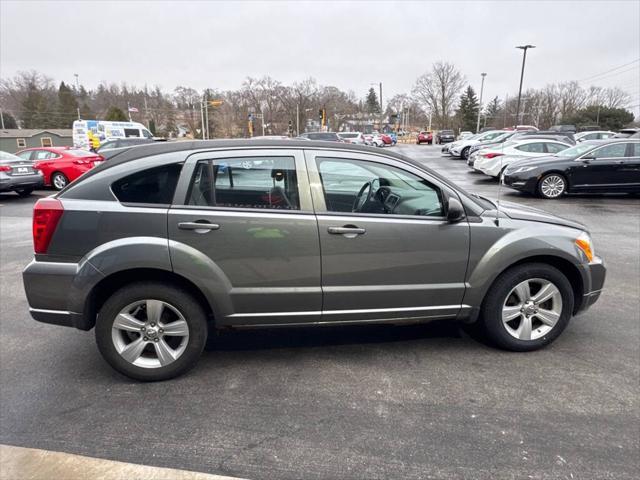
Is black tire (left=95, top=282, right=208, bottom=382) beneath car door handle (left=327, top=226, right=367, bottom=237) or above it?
beneath

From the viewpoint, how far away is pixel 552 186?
466 inches

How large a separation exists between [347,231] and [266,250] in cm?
61

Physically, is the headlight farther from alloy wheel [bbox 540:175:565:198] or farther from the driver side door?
alloy wheel [bbox 540:175:565:198]

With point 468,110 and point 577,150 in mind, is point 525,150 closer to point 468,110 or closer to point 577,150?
point 577,150

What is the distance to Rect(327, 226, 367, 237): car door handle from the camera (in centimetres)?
305

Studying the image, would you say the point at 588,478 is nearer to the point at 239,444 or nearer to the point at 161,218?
the point at 239,444

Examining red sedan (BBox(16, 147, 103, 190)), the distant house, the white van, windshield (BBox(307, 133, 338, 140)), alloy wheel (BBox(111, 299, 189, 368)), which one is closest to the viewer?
alloy wheel (BBox(111, 299, 189, 368))

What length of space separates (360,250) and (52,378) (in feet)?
8.38

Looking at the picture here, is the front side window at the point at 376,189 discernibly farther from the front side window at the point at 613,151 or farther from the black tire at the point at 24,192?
the black tire at the point at 24,192

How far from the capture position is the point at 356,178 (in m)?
3.39

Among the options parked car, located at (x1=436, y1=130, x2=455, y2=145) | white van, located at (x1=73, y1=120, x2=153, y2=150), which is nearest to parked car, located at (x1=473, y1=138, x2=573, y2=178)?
white van, located at (x1=73, y1=120, x2=153, y2=150)

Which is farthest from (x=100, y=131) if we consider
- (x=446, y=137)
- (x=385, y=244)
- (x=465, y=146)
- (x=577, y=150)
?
(x=446, y=137)

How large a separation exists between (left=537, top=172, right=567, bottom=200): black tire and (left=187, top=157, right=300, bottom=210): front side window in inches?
431

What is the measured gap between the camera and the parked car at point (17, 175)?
1253cm
